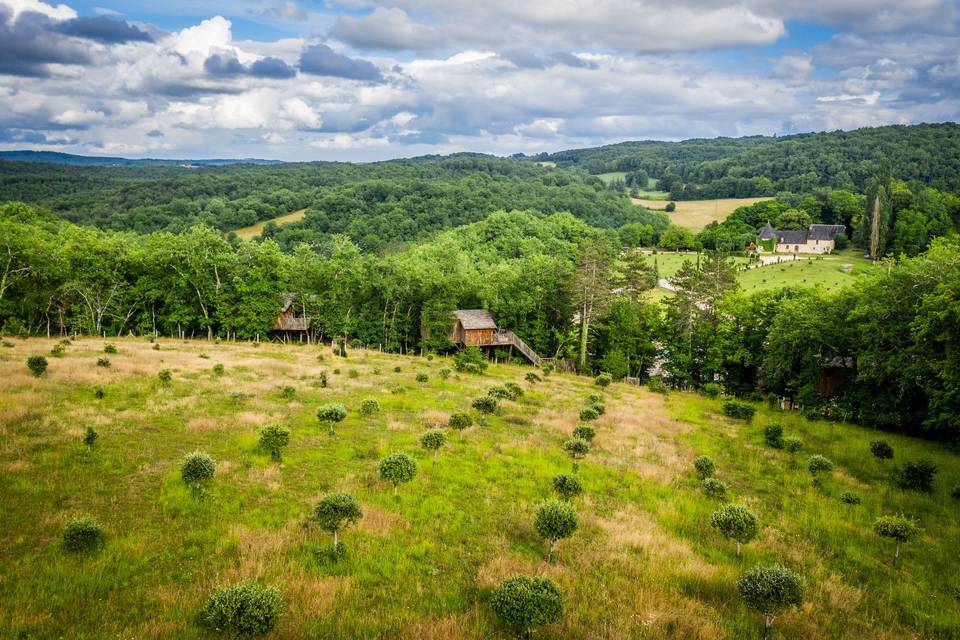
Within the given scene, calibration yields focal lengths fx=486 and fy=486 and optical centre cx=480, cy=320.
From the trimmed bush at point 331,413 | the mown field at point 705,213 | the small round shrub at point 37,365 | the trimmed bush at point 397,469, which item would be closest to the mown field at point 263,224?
the small round shrub at point 37,365

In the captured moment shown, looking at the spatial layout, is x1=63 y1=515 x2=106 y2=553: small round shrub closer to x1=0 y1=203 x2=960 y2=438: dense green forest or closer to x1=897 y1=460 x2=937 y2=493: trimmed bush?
x1=897 y1=460 x2=937 y2=493: trimmed bush

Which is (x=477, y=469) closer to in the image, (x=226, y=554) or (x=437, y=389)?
(x=226, y=554)

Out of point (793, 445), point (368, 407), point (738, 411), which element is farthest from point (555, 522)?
point (738, 411)

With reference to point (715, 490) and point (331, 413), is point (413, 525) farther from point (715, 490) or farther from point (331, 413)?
point (715, 490)

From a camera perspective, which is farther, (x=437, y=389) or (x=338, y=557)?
(x=437, y=389)

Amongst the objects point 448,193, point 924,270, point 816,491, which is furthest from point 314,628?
point 448,193

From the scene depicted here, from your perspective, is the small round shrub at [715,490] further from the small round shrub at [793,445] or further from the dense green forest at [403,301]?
the dense green forest at [403,301]
